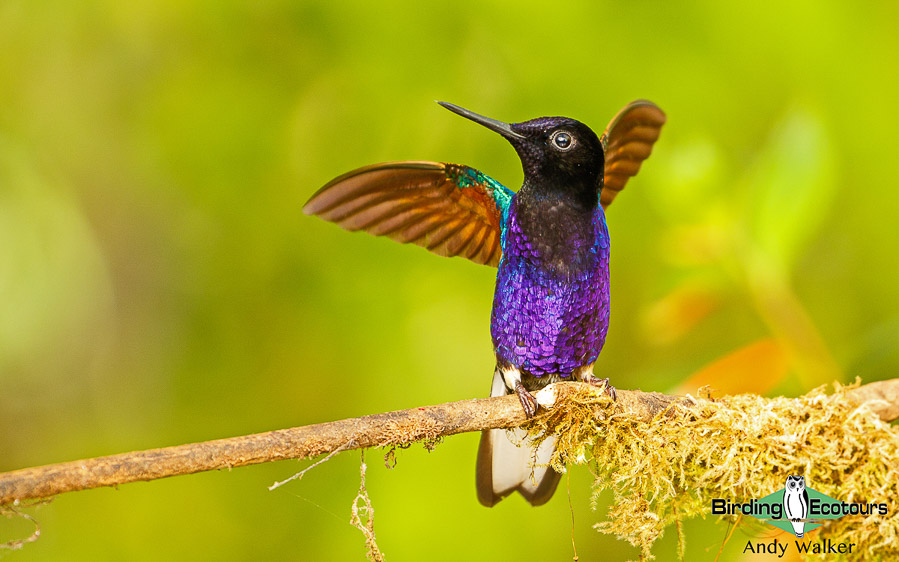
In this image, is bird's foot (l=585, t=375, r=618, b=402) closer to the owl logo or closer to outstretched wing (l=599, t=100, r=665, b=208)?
the owl logo

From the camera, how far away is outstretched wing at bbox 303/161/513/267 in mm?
2652

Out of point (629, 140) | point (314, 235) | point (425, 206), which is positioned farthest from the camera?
point (314, 235)

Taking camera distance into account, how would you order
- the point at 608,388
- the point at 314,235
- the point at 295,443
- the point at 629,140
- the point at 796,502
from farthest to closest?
the point at 314,235
the point at 629,140
the point at 608,388
the point at 796,502
the point at 295,443

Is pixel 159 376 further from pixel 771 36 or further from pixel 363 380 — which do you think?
pixel 771 36

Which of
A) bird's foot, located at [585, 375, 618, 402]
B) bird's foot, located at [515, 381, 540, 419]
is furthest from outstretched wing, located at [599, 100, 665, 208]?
bird's foot, located at [515, 381, 540, 419]

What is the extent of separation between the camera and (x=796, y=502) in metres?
2.05

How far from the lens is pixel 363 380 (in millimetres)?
3846

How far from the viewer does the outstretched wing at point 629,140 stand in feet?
9.30

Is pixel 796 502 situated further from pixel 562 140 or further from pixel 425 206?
pixel 425 206

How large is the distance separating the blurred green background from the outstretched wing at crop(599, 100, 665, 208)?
33 centimetres

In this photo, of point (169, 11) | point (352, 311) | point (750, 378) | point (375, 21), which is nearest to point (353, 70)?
point (375, 21)

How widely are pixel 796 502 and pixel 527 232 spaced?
1.12m

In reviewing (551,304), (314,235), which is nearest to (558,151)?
(551,304)

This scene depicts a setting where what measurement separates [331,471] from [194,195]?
61.3 inches
